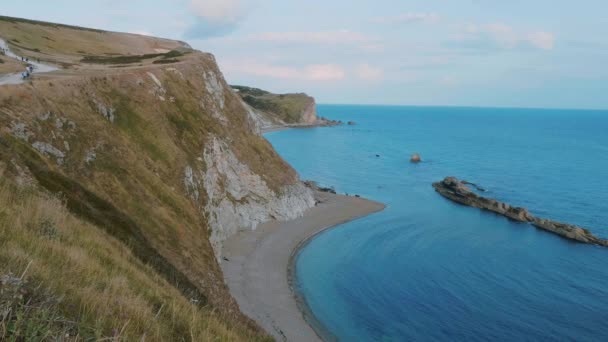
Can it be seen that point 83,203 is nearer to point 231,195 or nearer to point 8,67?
point 231,195

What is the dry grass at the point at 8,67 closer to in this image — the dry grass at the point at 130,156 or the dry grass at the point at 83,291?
the dry grass at the point at 130,156

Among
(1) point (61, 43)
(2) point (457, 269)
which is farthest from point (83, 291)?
(1) point (61, 43)

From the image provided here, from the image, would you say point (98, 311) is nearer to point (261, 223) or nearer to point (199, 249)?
point (199, 249)

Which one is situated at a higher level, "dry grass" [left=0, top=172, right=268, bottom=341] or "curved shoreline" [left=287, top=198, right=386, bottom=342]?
"dry grass" [left=0, top=172, right=268, bottom=341]

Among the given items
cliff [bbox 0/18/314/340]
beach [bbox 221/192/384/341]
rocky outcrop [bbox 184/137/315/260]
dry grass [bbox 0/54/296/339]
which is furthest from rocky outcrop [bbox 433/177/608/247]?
dry grass [bbox 0/54/296/339]

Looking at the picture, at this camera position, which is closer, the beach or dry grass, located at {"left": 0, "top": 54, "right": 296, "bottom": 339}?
dry grass, located at {"left": 0, "top": 54, "right": 296, "bottom": 339}

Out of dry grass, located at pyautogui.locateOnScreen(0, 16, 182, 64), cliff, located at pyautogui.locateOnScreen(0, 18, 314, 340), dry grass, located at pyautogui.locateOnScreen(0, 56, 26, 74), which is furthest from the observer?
dry grass, located at pyautogui.locateOnScreen(0, 16, 182, 64)

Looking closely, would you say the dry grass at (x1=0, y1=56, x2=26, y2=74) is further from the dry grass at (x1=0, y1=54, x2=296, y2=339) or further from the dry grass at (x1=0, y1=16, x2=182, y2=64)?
the dry grass at (x1=0, y1=16, x2=182, y2=64)
